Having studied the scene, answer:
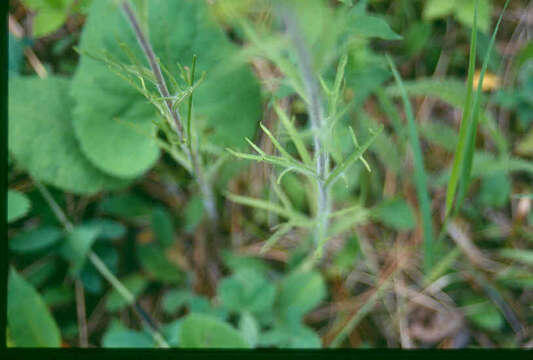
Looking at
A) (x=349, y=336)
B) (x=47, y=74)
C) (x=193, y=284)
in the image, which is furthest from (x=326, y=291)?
(x=47, y=74)

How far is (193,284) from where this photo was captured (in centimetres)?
145

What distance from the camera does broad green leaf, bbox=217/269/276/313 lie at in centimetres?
125

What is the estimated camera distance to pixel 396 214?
1397mm

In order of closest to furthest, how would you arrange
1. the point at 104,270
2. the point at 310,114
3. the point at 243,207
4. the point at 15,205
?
1. the point at 310,114
2. the point at 15,205
3. the point at 104,270
4. the point at 243,207

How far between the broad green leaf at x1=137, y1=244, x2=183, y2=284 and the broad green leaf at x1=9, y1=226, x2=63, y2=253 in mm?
252

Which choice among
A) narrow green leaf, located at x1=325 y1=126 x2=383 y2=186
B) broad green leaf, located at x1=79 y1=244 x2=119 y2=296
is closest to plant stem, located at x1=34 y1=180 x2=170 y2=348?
broad green leaf, located at x1=79 y1=244 x2=119 y2=296

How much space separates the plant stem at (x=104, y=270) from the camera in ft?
4.21

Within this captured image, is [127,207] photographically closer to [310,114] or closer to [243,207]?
[243,207]

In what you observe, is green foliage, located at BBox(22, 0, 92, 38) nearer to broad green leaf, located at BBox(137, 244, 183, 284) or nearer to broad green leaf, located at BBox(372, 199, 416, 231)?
broad green leaf, located at BBox(137, 244, 183, 284)

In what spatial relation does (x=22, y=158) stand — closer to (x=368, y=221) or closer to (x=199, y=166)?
(x=199, y=166)

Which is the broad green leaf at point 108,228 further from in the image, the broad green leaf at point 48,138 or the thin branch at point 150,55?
the thin branch at point 150,55

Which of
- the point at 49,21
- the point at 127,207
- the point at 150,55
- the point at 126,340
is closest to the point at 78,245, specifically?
the point at 127,207

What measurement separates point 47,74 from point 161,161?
0.46 m

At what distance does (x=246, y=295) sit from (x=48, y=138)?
29.0 inches
